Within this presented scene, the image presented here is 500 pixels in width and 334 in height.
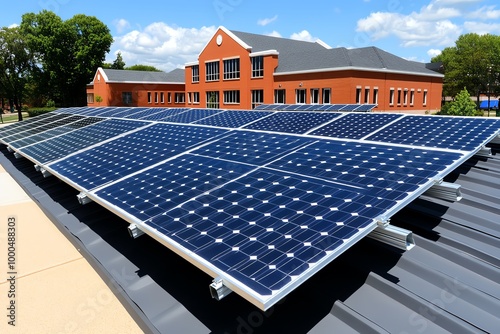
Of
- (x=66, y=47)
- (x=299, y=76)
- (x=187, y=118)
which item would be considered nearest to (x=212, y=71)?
(x=299, y=76)

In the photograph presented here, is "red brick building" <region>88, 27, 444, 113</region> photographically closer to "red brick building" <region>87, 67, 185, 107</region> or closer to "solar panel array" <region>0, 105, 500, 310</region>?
"red brick building" <region>87, 67, 185, 107</region>

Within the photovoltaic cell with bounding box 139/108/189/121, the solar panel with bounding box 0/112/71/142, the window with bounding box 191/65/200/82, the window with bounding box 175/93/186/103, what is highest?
the window with bounding box 191/65/200/82

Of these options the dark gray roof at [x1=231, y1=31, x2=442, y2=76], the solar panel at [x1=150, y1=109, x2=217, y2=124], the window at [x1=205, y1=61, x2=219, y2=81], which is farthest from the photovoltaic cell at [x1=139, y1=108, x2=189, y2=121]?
the window at [x1=205, y1=61, x2=219, y2=81]

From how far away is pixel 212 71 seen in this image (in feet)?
219

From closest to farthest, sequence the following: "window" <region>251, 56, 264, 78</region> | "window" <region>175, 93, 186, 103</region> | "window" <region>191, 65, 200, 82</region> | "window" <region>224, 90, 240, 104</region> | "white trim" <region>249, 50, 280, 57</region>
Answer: "white trim" <region>249, 50, 280, 57</region>
"window" <region>251, 56, 264, 78</region>
"window" <region>224, 90, 240, 104</region>
"window" <region>191, 65, 200, 82</region>
"window" <region>175, 93, 186, 103</region>

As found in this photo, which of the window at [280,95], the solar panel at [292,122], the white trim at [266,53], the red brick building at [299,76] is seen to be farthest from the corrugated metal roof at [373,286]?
the white trim at [266,53]

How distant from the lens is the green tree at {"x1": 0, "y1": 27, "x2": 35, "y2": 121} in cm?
7088

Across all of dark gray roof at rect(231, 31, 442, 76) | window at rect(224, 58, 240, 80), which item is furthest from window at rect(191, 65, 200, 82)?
dark gray roof at rect(231, 31, 442, 76)

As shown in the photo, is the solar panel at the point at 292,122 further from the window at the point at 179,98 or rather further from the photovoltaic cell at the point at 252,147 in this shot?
the window at the point at 179,98

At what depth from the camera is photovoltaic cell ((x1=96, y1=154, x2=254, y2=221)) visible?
6.35 metres

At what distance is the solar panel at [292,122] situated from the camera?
38.8 feet

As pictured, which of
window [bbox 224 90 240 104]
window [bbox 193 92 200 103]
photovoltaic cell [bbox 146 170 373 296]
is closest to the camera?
photovoltaic cell [bbox 146 170 373 296]

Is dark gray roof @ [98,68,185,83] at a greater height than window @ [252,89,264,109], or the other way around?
dark gray roof @ [98,68,185,83]

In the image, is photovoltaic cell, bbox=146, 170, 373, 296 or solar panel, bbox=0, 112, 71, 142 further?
solar panel, bbox=0, 112, 71, 142
